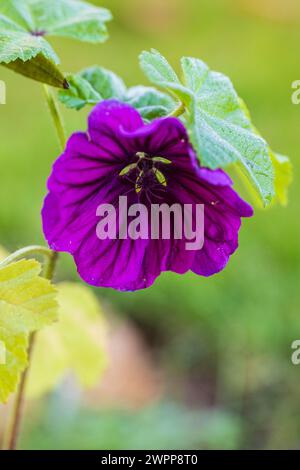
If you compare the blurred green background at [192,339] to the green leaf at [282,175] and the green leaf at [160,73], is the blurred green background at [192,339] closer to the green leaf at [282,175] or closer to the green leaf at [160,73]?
the green leaf at [282,175]

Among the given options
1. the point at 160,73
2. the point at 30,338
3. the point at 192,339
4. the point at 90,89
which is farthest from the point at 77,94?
the point at 192,339

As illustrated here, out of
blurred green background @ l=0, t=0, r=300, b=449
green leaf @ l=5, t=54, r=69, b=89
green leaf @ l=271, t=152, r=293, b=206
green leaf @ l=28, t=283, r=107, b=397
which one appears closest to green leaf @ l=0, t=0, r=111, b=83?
green leaf @ l=5, t=54, r=69, b=89

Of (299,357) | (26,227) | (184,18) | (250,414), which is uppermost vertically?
(184,18)

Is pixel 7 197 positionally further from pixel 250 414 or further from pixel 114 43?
pixel 114 43

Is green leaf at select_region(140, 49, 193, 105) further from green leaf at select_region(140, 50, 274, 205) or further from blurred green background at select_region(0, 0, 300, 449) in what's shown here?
blurred green background at select_region(0, 0, 300, 449)

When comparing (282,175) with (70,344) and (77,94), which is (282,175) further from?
(70,344)

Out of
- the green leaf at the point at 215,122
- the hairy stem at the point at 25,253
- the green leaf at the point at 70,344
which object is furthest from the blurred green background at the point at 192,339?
the green leaf at the point at 215,122
